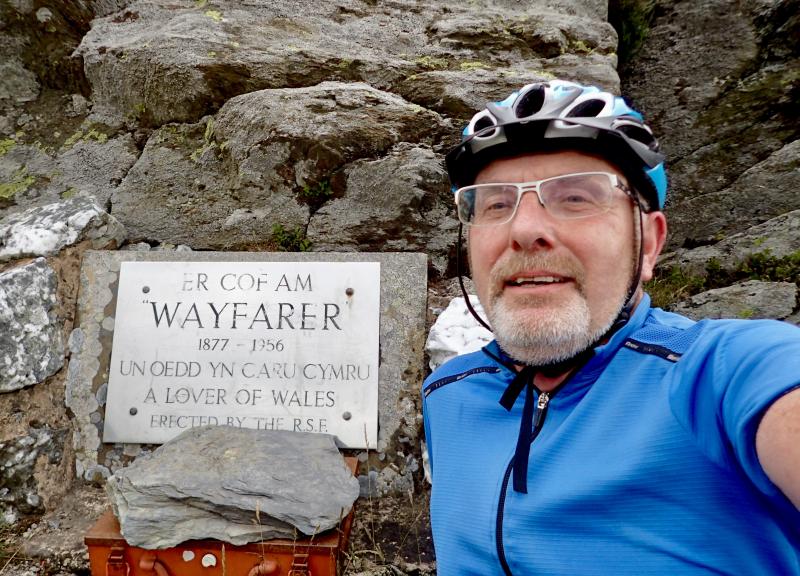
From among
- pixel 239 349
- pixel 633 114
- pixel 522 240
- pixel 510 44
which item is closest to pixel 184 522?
pixel 239 349

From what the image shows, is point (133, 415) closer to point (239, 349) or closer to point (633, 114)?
point (239, 349)

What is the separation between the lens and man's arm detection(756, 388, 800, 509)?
A: 806 mm

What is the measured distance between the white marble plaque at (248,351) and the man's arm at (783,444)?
2.34 metres

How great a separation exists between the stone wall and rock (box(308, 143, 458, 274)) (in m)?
0.01

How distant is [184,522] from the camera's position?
2.26 metres

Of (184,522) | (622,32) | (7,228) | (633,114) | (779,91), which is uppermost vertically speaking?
(622,32)

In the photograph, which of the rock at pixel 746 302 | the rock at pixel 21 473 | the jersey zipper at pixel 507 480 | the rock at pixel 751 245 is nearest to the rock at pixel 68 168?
the rock at pixel 21 473

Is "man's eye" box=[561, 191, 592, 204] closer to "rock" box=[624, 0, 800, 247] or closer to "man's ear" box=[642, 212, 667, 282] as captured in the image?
"man's ear" box=[642, 212, 667, 282]

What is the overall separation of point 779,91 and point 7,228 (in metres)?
5.99

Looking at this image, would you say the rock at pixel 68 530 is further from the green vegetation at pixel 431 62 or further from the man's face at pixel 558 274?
the green vegetation at pixel 431 62

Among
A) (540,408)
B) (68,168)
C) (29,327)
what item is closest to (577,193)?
(540,408)

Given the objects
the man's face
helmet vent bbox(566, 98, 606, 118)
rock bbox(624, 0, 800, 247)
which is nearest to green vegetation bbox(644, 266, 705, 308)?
rock bbox(624, 0, 800, 247)

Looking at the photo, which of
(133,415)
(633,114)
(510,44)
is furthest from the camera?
(510,44)

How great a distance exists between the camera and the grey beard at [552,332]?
49.3 inches
